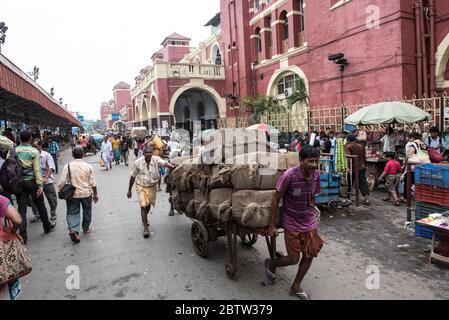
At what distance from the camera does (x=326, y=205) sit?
7.18 m

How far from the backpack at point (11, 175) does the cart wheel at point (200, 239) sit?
9.64ft

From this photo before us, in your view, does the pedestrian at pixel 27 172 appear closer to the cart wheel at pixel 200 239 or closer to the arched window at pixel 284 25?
the cart wheel at pixel 200 239

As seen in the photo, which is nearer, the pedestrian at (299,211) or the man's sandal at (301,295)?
the pedestrian at (299,211)

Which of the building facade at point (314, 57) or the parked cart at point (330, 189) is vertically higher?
the building facade at point (314, 57)

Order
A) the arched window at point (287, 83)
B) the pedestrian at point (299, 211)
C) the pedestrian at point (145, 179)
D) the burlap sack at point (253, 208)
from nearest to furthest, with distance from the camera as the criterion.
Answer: the pedestrian at point (299, 211)
the burlap sack at point (253, 208)
the pedestrian at point (145, 179)
the arched window at point (287, 83)

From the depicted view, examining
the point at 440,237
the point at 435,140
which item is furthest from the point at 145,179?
the point at 435,140

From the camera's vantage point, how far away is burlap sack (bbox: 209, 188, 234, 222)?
3865 mm

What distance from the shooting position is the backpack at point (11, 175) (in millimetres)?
5062

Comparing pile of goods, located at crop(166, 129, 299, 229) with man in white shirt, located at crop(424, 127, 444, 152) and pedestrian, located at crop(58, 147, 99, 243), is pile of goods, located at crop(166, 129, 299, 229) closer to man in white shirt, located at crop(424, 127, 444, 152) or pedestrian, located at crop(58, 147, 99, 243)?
pedestrian, located at crop(58, 147, 99, 243)

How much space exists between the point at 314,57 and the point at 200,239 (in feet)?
47.6

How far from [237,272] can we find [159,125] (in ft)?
69.5

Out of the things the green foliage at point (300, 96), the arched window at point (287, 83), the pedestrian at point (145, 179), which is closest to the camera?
the pedestrian at point (145, 179)

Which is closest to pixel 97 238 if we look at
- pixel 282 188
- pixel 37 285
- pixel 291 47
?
pixel 37 285

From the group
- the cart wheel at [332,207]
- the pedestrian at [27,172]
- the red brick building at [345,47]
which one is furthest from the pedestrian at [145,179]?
the red brick building at [345,47]
